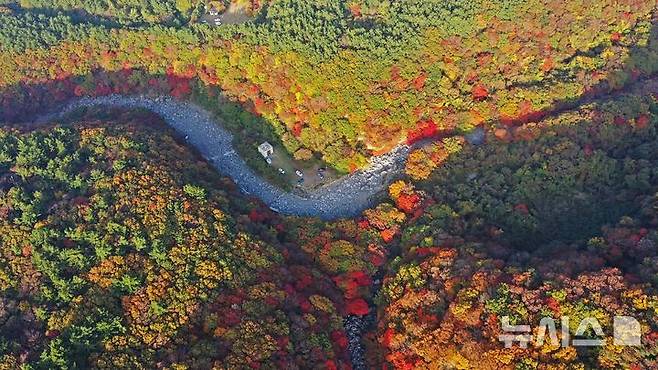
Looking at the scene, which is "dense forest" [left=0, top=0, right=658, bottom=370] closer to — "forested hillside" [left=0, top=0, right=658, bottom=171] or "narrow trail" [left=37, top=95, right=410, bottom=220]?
"forested hillside" [left=0, top=0, right=658, bottom=171]

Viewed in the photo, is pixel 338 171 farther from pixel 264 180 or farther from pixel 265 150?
pixel 265 150

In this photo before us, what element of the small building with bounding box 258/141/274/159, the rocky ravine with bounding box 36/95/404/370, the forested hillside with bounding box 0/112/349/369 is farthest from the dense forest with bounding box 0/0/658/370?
the rocky ravine with bounding box 36/95/404/370

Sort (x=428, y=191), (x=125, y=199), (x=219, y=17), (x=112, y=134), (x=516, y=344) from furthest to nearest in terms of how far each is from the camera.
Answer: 1. (x=219, y=17)
2. (x=112, y=134)
3. (x=428, y=191)
4. (x=125, y=199)
5. (x=516, y=344)

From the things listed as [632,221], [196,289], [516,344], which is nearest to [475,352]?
[516,344]

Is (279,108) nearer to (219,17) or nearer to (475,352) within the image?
(219,17)

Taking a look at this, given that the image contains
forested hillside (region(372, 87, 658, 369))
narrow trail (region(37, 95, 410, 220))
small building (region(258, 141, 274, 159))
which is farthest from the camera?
small building (region(258, 141, 274, 159))

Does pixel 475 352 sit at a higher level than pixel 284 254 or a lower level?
lower
